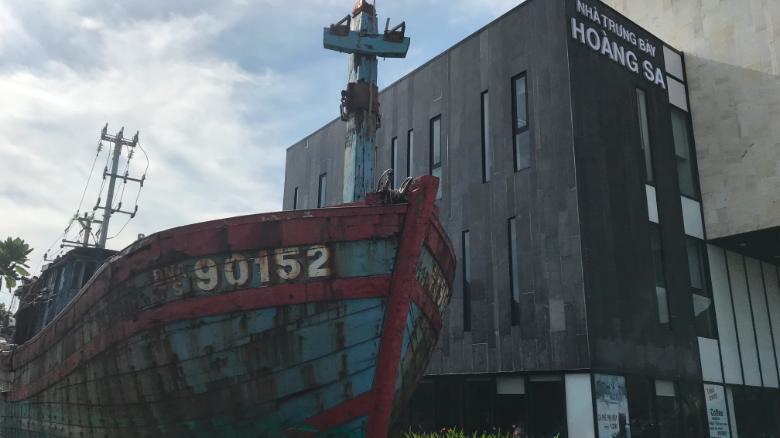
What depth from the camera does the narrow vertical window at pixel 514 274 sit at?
1734 cm

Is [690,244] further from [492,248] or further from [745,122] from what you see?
[492,248]

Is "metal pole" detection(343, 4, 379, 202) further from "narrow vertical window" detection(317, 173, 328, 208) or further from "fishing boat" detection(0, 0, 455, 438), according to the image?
"narrow vertical window" detection(317, 173, 328, 208)

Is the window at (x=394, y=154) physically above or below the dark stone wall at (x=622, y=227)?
above

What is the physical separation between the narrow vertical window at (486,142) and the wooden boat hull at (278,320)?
10.7 meters

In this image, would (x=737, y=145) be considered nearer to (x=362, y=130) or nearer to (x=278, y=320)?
(x=362, y=130)

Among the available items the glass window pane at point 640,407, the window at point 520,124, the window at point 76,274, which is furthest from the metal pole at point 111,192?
the glass window pane at point 640,407

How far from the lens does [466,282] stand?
19.1m

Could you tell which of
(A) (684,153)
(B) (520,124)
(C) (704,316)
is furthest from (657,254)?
(B) (520,124)

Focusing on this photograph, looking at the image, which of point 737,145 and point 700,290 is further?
point 737,145

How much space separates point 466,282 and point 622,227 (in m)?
4.89

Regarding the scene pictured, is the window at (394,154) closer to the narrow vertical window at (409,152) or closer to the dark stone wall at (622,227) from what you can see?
A: the narrow vertical window at (409,152)

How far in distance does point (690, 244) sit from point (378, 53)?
14.1 metres

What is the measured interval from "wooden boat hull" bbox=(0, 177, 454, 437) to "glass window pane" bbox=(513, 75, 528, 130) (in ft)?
34.7

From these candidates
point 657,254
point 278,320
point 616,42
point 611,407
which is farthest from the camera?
point 616,42
